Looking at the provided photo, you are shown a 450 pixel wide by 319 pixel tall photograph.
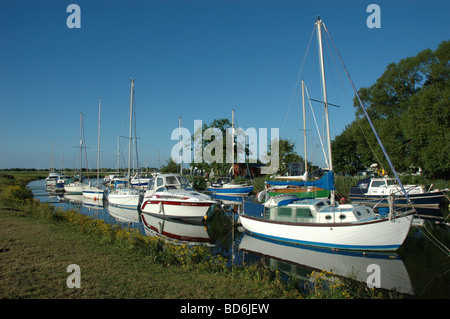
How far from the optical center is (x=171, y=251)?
36.1ft

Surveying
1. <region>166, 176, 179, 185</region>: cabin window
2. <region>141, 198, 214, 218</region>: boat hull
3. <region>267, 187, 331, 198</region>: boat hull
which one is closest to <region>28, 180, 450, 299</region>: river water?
<region>141, 198, 214, 218</region>: boat hull

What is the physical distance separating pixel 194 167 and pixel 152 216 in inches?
1753

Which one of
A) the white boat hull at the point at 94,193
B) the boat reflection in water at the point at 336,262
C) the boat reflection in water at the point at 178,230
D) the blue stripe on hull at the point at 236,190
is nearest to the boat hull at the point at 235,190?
the blue stripe on hull at the point at 236,190

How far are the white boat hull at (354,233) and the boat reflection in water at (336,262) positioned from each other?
1.28 ft

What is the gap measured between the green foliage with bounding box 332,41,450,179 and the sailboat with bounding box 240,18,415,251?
10.9 m

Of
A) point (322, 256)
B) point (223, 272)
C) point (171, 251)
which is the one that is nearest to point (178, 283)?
point (223, 272)

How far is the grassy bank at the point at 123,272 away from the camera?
6801 mm

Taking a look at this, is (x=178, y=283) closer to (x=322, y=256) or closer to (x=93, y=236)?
(x=93, y=236)

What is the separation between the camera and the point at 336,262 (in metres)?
13.2

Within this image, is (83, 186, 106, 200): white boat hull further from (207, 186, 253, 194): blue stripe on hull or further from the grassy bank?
the grassy bank

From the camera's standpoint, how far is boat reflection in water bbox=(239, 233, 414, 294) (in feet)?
36.4

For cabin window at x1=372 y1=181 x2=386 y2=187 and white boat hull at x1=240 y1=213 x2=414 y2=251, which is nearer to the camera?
white boat hull at x1=240 y1=213 x2=414 y2=251

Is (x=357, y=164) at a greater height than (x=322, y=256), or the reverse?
(x=357, y=164)

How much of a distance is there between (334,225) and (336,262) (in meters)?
1.91
